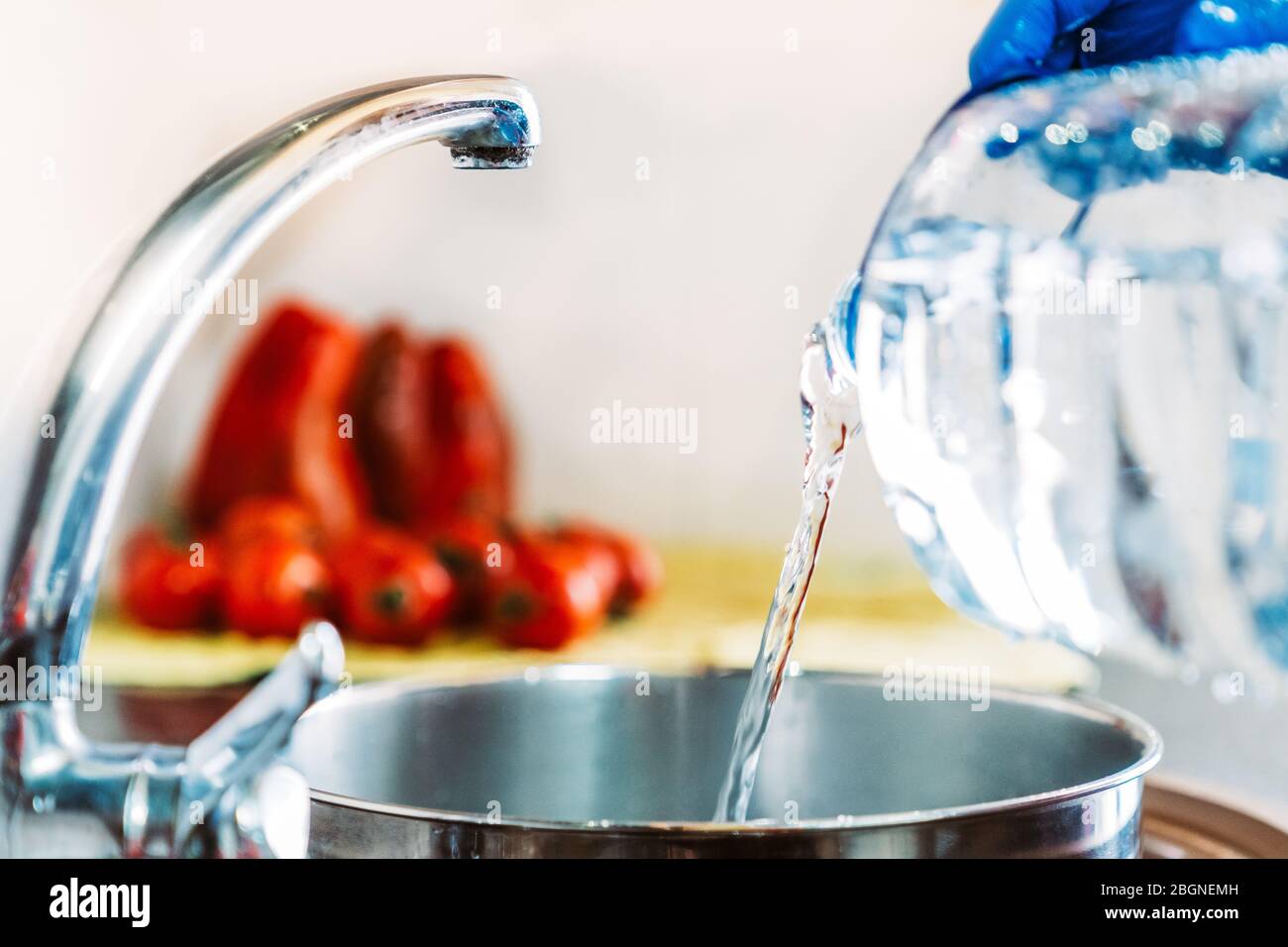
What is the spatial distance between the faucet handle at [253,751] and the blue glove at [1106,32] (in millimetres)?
207

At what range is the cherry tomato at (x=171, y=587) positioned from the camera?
905 millimetres

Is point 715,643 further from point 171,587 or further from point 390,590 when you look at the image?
point 171,587

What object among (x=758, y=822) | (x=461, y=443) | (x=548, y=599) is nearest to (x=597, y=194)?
(x=461, y=443)

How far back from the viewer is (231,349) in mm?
1022

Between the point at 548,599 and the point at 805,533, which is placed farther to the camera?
the point at 548,599

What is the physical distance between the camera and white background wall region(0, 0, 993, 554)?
1024 millimetres

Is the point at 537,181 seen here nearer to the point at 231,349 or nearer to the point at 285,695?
the point at 231,349

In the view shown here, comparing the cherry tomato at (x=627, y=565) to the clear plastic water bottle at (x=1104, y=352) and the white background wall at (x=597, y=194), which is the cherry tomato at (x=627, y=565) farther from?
the clear plastic water bottle at (x=1104, y=352)

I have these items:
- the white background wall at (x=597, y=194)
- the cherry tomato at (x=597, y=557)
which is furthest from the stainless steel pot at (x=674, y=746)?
the white background wall at (x=597, y=194)

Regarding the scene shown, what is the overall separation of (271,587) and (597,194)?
385 millimetres

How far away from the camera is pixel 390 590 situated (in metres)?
0.88

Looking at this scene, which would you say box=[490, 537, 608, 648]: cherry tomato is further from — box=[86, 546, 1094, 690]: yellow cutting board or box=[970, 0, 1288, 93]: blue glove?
box=[970, 0, 1288, 93]: blue glove

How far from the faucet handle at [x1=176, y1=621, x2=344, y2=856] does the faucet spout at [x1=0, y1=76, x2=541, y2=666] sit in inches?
1.1

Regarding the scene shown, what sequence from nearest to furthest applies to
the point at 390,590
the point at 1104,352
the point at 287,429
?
1. the point at 1104,352
2. the point at 390,590
3. the point at 287,429
